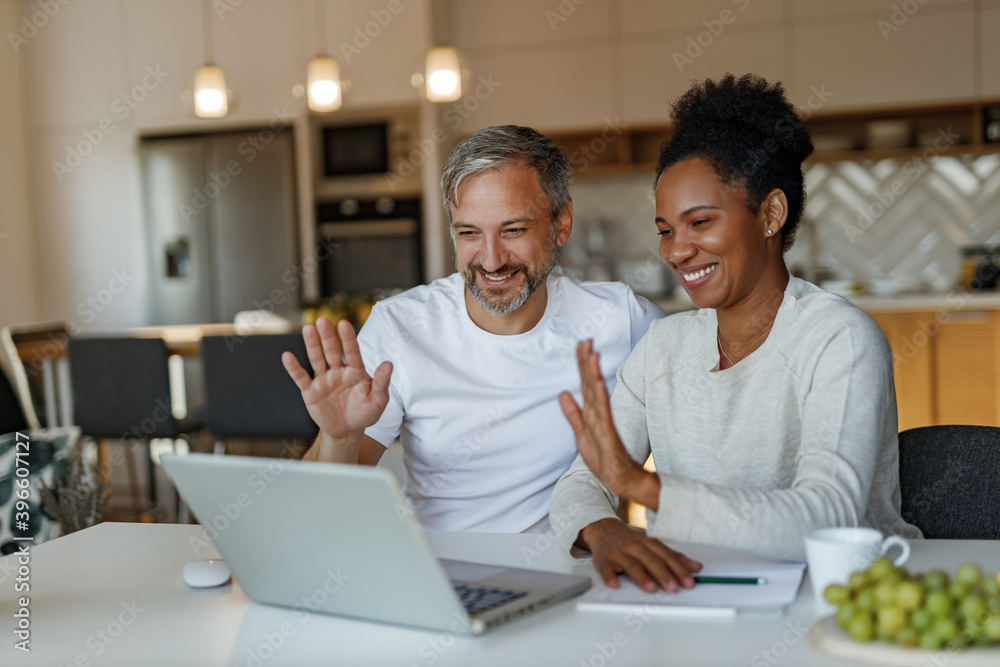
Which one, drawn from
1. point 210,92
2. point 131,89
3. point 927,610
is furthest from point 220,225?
point 927,610

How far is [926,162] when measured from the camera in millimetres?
5121

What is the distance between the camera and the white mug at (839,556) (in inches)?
39.4

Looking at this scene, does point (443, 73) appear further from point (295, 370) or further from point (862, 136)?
point (295, 370)

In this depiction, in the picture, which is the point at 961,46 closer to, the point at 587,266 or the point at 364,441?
the point at 587,266

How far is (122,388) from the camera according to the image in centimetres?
365

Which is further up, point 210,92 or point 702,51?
point 702,51

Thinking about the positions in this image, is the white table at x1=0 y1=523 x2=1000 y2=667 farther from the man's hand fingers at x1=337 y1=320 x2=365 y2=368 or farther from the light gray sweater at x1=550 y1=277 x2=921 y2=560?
the man's hand fingers at x1=337 y1=320 x2=365 y2=368

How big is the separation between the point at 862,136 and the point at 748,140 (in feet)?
13.7

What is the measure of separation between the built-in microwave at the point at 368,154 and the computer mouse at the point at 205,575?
14.1 ft

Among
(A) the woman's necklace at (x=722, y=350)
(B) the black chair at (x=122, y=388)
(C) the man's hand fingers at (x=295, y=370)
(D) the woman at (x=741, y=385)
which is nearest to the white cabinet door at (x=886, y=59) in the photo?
(B) the black chair at (x=122, y=388)

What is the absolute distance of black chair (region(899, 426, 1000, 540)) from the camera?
56.5 inches

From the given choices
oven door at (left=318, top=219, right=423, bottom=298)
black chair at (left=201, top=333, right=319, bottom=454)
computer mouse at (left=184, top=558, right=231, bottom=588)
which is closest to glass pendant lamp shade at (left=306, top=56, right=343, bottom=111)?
black chair at (left=201, top=333, right=319, bottom=454)

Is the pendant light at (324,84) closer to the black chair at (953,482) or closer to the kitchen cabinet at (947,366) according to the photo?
the kitchen cabinet at (947,366)

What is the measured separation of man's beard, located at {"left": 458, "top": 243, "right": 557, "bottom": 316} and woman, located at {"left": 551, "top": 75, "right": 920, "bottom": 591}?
0.81 ft
